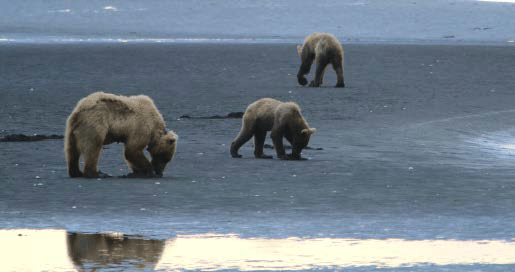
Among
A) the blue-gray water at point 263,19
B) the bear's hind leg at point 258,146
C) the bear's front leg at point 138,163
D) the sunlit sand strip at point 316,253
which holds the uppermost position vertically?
the sunlit sand strip at point 316,253

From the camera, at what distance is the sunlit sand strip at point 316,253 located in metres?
9.41

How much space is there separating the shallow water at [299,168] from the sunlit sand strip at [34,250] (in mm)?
330

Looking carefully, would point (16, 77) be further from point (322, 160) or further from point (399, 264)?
point (399, 264)

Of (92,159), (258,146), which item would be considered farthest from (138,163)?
(258,146)

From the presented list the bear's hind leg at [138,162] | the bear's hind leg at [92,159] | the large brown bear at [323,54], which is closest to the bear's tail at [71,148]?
the bear's hind leg at [92,159]

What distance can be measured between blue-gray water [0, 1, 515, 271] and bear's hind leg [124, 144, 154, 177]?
250 mm

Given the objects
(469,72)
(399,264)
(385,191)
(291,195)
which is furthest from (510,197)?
(469,72)

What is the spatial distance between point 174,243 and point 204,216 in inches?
64.7

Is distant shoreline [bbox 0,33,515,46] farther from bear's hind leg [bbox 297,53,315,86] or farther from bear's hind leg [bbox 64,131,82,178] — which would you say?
bear's hind leg [bbox 64,131,82,178]

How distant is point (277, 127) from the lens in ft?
55.4

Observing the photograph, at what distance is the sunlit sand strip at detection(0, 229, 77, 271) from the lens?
9211mm

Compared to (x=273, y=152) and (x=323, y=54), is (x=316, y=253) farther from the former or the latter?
(x=323, y=54)

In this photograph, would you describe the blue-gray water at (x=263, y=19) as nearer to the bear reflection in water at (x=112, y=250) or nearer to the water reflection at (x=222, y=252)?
the water reflection at (x=222, y=252)

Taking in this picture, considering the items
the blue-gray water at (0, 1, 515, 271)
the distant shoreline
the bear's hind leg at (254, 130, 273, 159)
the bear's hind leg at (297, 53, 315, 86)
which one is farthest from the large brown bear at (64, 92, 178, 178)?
the distant shoreline
